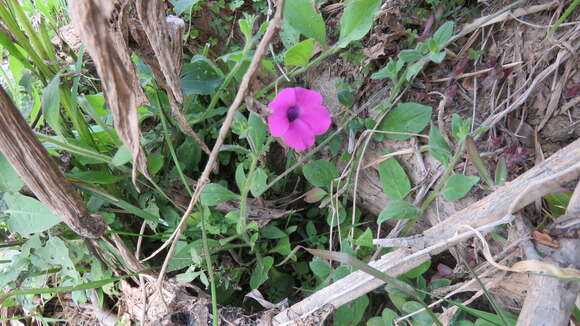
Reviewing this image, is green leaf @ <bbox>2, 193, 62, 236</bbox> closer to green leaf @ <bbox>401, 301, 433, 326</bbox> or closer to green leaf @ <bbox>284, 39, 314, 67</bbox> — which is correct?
green leaf @ <bbox>284, 39, 314, 67</bbox>

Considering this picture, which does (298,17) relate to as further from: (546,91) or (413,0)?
(546,91)

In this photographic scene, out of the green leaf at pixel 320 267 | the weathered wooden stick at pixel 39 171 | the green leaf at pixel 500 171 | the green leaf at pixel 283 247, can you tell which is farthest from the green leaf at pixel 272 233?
the green leaf at pixel 500 171

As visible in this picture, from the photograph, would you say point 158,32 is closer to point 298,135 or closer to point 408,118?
point 298,135

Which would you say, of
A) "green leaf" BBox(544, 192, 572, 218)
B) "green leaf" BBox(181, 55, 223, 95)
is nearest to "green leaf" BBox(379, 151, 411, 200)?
"green leaf" BBox(544, 192, 572, 218)

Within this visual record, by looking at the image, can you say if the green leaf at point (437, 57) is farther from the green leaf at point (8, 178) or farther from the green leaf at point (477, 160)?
the green leaf at point (8, 178)

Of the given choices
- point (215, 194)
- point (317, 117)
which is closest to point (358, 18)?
point (317, 117)
